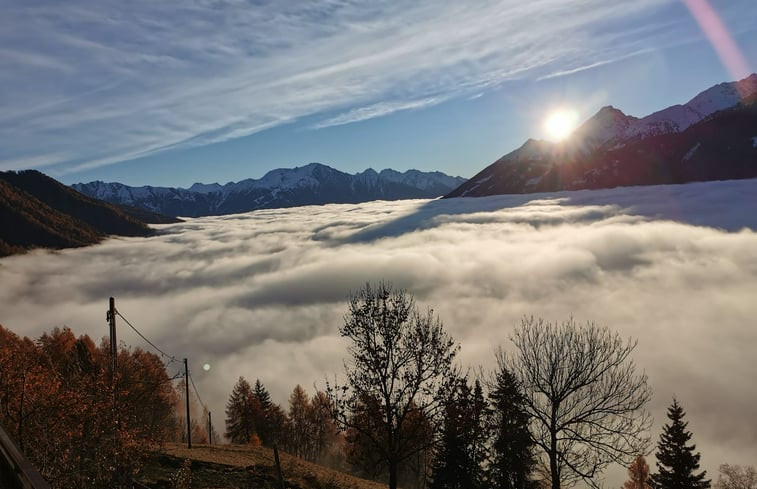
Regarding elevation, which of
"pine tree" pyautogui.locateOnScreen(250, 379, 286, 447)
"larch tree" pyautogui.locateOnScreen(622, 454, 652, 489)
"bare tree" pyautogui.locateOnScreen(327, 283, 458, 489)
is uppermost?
"bare tree" pyautogui.locateOnScreen(327, 283, 458, 489)

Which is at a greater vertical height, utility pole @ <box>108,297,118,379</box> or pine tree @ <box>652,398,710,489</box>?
utility pole @ <box>108,297,118,379</box>

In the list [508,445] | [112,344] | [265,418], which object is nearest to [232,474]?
[112,344]

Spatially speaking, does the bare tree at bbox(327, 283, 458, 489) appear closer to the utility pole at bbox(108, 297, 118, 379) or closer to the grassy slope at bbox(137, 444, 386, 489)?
the grassy slope at bbox(137, 444, 386, 489)

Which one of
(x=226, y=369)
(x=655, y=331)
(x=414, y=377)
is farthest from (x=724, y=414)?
(x=226, y=369)

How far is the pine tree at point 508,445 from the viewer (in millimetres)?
31766

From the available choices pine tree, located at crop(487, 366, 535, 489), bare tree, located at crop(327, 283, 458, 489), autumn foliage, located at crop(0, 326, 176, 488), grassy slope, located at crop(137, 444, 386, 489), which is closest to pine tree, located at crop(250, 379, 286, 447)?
grassy slope, located at crop(137, 444, 386, 489)

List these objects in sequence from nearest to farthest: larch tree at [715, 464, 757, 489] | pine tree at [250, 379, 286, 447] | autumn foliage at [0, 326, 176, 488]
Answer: autumn foliage at [0, 326, 176, 488]
larch tree at [715, 464, 757, 489]
pine tree at [250, 379, 286, 447]

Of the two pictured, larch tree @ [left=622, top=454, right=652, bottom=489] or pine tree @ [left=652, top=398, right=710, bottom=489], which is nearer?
pine tree @ [left=652, top=398, right=710, bottom=489]

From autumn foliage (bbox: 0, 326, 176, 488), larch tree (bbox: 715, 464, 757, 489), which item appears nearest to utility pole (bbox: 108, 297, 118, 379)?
autumn foliage (bbox: 0, 326, 176, 488)

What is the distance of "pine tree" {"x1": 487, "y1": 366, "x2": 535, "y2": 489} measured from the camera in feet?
104

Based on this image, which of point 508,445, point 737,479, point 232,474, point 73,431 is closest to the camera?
point 73,431

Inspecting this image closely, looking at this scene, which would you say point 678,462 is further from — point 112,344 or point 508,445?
point 112,344

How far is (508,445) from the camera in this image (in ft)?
131

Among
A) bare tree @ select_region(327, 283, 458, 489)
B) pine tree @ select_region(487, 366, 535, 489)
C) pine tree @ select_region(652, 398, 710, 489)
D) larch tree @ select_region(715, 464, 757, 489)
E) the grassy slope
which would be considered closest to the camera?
bare tree @ select_region(327, 283, 458, 489)
